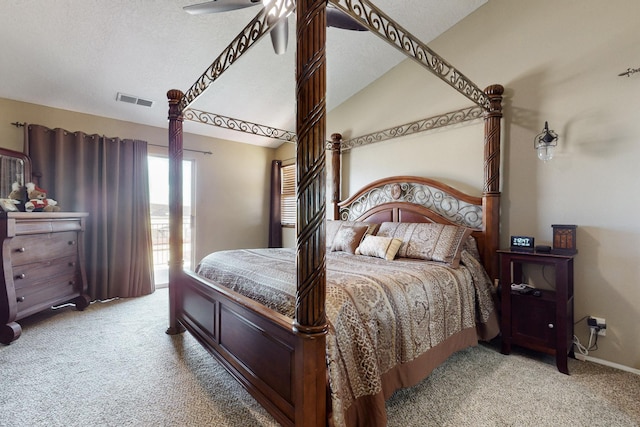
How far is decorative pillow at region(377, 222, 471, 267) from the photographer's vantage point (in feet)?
7.98

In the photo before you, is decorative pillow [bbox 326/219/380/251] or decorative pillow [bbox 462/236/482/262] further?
decorative pillow [bbox 326/219/380/251]

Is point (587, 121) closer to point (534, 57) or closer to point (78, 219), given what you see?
point (534, 57)

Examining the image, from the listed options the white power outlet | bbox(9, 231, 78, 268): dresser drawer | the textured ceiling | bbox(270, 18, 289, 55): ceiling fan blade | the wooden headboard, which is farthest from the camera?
the wooden headboard

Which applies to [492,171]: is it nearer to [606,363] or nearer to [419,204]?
[419,204]

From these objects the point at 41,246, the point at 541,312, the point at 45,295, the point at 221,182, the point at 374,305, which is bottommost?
the point at 45,295

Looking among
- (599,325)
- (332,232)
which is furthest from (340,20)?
(599,325)

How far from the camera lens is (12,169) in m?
3.13

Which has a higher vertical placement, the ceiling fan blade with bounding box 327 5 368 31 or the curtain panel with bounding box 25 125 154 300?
the ceiling fan blade with bounding box 327 5 368 31

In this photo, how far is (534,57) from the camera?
257cm

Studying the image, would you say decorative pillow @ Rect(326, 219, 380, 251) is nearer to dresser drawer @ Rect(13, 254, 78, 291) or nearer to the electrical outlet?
the electrical outlet

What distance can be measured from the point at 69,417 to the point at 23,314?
1751 millimetres

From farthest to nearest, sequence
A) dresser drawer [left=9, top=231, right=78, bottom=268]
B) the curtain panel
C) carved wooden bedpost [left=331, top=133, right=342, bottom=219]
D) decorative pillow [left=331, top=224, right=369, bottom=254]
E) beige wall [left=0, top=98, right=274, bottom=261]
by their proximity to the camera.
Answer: carved wooden bedpost [left=331, top=133, right=342, bottom=219] < beige wall [left=0, top=98, right=274, bottom=261] < the curtain panel < decorative pillow [left=331, top=224, right=369, bottom=254] < dresser drawer [left=9, top=231, right=78, bottom=268]

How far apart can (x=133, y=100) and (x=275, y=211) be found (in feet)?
8.88

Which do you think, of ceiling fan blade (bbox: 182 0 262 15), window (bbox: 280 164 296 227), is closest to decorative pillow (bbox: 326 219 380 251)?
window (bbox: 280 164 296 227)
